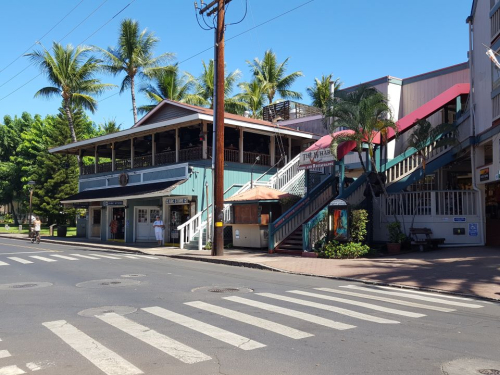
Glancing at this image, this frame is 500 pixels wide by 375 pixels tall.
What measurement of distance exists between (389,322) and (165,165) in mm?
19772

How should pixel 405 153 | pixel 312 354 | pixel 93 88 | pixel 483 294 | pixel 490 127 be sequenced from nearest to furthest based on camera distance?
pixel 312 354, pixel 483 294, pixel 490 127, pixel 405 153, pixel 93 88

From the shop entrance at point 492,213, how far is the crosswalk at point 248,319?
8357mm

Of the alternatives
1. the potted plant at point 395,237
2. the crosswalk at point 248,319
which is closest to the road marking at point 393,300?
the crosswalk at point 248,319

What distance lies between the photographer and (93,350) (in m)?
5.73

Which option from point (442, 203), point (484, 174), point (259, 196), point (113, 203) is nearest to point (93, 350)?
point (259, 196)

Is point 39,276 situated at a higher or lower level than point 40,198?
lower

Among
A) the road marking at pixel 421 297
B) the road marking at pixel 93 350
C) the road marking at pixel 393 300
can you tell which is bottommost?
the road marking at pixel 421 297

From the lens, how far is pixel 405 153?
803 inches

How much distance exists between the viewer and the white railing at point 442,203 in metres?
17.6

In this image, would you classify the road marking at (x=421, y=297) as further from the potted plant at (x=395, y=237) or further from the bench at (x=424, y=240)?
the bench at (x=424, y=240)

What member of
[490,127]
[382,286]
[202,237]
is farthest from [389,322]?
[202,237]

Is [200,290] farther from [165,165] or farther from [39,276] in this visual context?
[165,165]

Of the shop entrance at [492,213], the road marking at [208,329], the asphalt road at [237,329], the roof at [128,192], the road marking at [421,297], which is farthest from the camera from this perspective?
the roof at [128,192]

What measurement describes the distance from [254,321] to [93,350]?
253 centimetres
